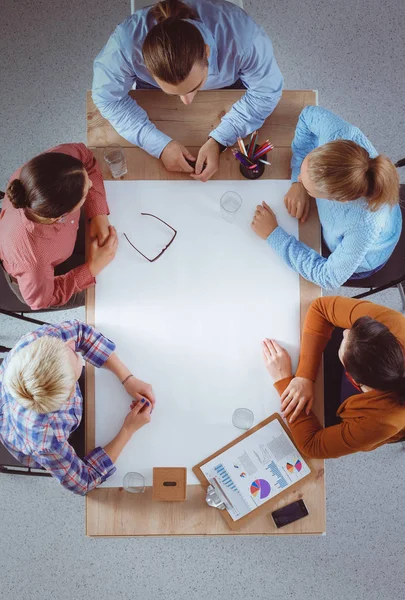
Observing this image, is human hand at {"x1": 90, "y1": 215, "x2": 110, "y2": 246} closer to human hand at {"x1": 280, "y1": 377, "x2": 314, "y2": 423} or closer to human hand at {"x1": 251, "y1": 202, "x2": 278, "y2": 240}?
human hand at {"x1": 251, "y1": 202, "x2": 278, "y2": 240}

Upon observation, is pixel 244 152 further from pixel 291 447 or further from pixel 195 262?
pixel 291 447

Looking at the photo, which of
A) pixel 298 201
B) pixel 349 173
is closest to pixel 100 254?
pixel 298 201

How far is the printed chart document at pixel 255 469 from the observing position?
1.55 meters

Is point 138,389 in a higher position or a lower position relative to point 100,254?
lower

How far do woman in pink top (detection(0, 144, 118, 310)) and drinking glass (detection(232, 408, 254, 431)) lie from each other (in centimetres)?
59

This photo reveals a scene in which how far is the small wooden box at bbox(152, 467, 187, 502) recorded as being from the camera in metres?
1.53

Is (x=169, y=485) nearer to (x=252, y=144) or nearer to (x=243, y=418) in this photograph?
(x=243, y=418)

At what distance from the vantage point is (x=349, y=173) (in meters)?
1.47

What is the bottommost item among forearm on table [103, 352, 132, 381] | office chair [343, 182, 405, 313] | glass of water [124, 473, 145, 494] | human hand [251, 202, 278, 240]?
glass of water [124, 473, 145, 494]

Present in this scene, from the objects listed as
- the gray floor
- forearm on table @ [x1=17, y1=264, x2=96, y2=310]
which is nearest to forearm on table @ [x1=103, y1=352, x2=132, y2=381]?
forearm on table @ [x1=17, y1=264, x2=96, y2=310]

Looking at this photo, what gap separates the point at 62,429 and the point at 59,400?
13 centimetres

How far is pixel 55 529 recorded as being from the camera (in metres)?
2.31

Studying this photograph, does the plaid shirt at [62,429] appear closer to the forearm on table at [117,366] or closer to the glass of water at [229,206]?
the forearm on table at [117,366]

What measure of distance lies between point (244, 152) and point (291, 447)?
90cm
